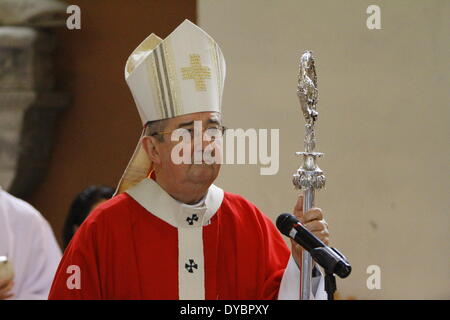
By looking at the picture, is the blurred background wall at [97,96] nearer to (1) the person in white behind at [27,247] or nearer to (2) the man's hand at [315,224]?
(1) the person in white behind at [27,247]

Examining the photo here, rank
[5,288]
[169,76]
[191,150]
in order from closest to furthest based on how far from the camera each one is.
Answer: [191,150] → [169,76] → [5,288]

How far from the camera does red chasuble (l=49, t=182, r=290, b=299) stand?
154 inches

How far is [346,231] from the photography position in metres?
5.91

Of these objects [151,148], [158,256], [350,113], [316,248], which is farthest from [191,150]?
[350,113]

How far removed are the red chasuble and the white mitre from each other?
17 cm

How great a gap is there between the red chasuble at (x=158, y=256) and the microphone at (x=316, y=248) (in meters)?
0.56

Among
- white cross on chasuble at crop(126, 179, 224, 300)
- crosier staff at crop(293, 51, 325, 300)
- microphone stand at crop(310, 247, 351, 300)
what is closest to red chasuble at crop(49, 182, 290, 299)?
white cross on chasuble at crop(126, 179, 224, 300)

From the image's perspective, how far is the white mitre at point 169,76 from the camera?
4086mm

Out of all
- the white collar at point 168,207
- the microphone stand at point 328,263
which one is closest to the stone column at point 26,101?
the white collar at point 168,207

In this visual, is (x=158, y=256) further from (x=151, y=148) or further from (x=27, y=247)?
(x=27, y=247)

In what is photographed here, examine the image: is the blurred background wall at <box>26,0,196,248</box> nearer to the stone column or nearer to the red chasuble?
the stone column

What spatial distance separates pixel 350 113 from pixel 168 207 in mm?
2101

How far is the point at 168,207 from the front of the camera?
13.4ft

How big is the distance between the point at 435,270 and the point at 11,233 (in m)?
2.29
